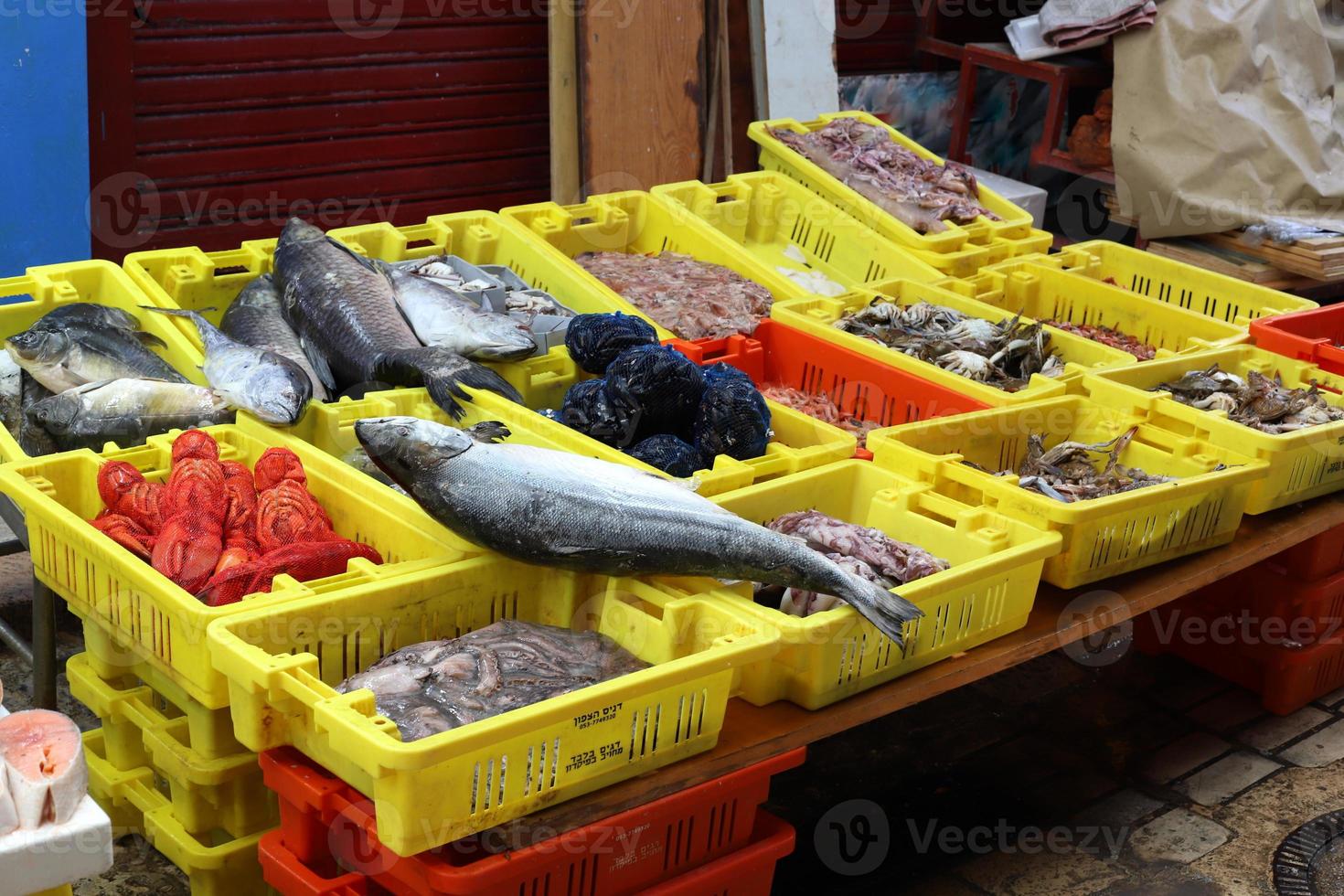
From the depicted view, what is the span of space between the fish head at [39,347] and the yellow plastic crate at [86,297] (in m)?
0.32

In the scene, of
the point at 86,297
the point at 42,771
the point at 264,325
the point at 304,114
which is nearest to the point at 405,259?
the point at 264,325

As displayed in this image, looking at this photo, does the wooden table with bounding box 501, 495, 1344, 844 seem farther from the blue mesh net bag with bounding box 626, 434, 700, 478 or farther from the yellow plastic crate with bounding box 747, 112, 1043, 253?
the yellow plastic crate with bounding box 747, 112, 1043, 253

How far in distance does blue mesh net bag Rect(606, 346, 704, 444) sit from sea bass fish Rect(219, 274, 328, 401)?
0.79 meters

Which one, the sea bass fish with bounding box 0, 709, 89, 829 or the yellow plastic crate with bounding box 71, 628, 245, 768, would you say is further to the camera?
the yellow plastic crate with bounding box 71, 628, 245, 768

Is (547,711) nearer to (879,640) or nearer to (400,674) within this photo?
(400,674)

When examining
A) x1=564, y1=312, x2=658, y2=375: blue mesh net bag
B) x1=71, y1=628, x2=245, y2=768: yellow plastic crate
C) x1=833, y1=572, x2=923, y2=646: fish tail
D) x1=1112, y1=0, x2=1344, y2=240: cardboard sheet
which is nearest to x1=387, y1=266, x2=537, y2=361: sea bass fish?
x1=564, y1=312, x2=658, y2=375: blue mesh net bag

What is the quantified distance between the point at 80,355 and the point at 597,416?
1283mm

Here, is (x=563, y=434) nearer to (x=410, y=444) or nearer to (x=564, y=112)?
(x=410, y=444)

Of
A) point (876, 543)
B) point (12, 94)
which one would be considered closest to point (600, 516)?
point (876, 543)

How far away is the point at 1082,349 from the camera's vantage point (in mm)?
4352

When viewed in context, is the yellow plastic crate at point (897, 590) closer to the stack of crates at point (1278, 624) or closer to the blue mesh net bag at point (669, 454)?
the blue mesh net bag at point (669, 454)

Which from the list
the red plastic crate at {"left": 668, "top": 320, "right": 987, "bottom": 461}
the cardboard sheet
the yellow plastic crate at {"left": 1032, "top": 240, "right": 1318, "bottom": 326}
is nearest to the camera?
the red plastic crate at {"left": 668, "top": 320, "right": 987, "bottom": 461}

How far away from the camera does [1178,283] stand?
5137 millimetres

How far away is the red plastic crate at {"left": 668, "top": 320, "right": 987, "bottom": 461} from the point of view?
4004mm
